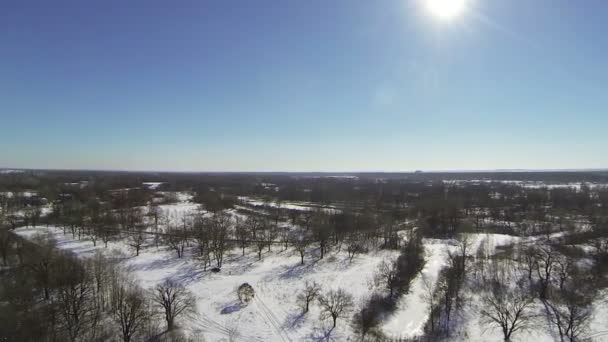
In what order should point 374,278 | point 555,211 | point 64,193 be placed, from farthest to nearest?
1. point 64,193
2. point 555,211
3. point 374,278

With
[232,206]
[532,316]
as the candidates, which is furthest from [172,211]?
[532,316]

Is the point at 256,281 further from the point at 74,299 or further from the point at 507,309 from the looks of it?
the point at 507,309

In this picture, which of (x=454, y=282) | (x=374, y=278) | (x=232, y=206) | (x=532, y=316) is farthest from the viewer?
(x=232, y=206)

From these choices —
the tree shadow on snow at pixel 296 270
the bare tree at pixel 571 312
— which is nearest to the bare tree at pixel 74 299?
the tree shadow on snow at pixel 296 270

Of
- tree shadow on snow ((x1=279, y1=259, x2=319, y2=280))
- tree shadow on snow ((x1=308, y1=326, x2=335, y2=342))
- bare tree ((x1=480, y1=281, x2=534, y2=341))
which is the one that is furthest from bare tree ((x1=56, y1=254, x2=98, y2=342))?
bare tree ((x1=480, y1=281, x2=534, y2=341))

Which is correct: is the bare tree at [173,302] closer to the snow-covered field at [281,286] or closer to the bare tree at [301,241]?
the snow-covered field at [281,286]

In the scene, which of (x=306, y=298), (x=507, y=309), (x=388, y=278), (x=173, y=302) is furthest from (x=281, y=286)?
(x=507, y=309)

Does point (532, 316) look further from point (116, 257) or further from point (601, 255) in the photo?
point (116, 257)
